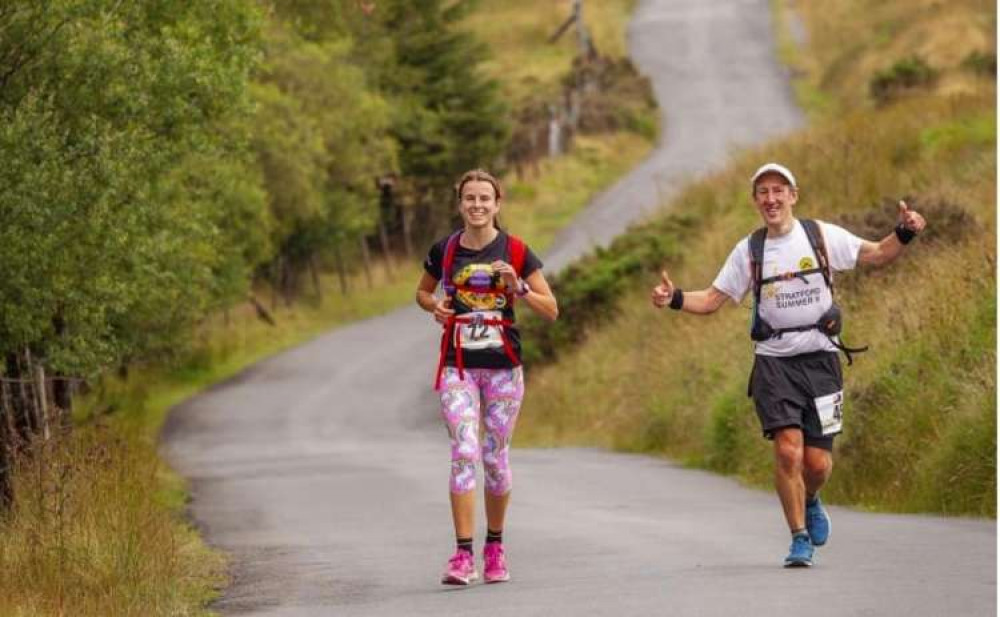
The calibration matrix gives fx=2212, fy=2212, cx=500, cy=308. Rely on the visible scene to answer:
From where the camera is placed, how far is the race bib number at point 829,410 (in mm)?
10961

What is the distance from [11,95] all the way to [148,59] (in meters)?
1.20

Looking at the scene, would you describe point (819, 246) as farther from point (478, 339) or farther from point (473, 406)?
point (473, 406)

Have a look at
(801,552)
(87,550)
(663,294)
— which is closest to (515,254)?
(663,294)

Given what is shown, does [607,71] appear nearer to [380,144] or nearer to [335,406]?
[380,144]

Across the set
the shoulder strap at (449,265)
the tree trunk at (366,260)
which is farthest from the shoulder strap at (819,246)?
the tree trunk at (366,260)

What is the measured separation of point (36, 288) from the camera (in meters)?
14.3

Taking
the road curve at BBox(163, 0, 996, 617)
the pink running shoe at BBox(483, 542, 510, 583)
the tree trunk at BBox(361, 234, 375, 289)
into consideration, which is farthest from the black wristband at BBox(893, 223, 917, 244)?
the tree trunk at BBox(361, 234, 375, 289)

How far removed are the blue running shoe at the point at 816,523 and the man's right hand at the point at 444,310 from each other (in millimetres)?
2138

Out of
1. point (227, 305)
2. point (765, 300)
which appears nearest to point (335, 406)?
point (227, 305)

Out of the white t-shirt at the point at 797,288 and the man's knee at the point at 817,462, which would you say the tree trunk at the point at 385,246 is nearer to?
the man's knee at the point at 817,462

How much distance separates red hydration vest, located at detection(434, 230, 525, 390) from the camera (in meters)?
10.6

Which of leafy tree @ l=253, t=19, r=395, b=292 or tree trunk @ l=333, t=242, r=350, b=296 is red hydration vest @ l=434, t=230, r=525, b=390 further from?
tree trunk @ l=333, t=242, r=350, b=296

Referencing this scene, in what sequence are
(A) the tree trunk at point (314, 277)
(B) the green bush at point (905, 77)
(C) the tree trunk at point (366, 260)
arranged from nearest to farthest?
(B) the green bush at point (905, 77), (A) the tree trunk at point (314, 277), (C) the tree trunk at point (366, 260)

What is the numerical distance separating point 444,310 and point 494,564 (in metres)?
1.29
